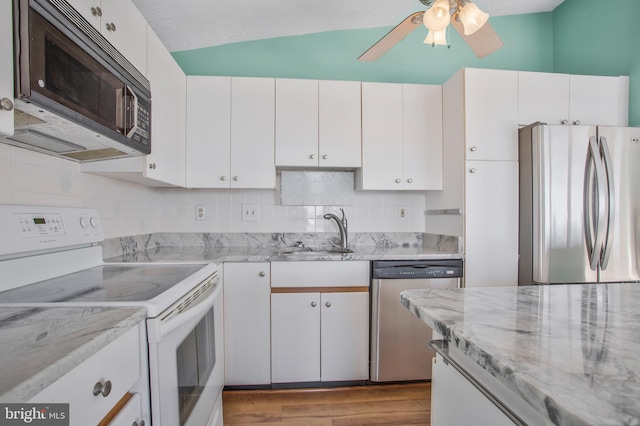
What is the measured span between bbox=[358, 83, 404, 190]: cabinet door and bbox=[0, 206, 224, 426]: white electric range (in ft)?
4.36

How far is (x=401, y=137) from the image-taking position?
Answer: 2.22 meters

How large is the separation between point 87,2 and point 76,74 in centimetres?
41

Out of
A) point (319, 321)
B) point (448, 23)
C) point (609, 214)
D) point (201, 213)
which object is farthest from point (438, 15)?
point (201, 213)

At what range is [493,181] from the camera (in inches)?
78.3

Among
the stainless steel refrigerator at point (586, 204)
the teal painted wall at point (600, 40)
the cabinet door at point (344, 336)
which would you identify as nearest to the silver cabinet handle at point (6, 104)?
the cabinet door at point (344, 336)

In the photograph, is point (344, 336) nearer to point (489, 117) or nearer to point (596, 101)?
point (489, 117)

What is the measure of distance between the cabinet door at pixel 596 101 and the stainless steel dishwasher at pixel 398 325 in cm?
148

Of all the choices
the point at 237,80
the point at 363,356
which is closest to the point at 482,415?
the point at 363,356

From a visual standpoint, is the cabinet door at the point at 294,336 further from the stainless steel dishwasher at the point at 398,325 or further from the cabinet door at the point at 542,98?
the cabinet door at the point at 542,98

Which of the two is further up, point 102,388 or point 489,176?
point 489,176

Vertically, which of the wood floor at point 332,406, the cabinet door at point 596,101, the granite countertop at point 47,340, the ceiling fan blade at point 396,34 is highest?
the ceiling fan blade at point 396,34

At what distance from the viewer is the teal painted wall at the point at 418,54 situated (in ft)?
7.77

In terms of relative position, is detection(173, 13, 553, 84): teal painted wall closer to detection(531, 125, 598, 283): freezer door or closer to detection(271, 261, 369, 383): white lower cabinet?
detection(531, 125, 598, 283): freezer door

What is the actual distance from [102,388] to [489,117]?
236 cm
